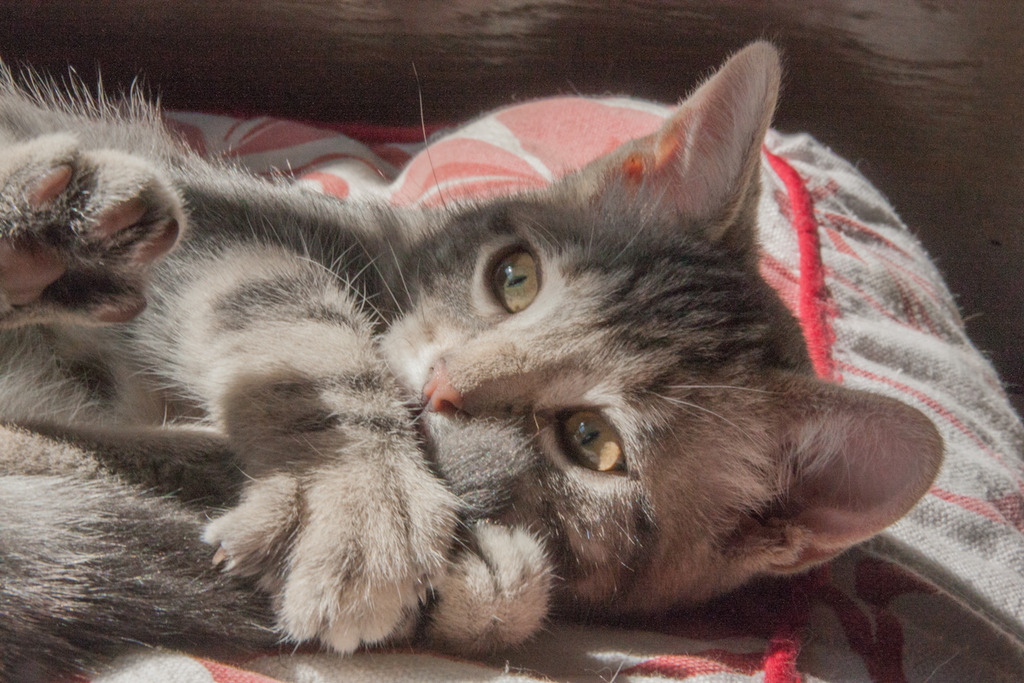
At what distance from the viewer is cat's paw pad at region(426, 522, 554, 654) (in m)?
0.82

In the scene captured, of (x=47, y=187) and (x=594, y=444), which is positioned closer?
(x=47, y=187)

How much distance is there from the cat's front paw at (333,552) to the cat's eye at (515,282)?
365 mm

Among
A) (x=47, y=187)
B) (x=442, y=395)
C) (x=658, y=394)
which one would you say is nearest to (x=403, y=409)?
(x=442, y=395)

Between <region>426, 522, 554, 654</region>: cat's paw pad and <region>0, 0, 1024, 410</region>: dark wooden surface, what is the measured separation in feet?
4.95

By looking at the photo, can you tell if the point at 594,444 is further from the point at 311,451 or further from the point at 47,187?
the point at 47,187

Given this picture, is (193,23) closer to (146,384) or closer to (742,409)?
(146,384)

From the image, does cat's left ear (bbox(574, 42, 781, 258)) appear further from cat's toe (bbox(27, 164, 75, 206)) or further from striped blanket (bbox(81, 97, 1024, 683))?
cat's toe (bbox(27, 164, 75, 206))

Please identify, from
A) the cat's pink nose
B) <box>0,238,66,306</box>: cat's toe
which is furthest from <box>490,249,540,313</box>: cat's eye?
<box>0,238,66,306</box>: cat's toe

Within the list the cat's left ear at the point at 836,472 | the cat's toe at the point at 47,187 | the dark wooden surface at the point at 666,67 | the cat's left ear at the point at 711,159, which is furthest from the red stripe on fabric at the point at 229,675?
the dark wooden surface at the point at 666,67

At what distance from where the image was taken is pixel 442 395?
904mm

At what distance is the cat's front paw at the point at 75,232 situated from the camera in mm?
773

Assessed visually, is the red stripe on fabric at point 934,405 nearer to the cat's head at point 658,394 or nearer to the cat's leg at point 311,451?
the cat's head at point 658,394

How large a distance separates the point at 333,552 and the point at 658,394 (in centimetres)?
46

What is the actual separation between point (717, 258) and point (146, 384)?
843mm
